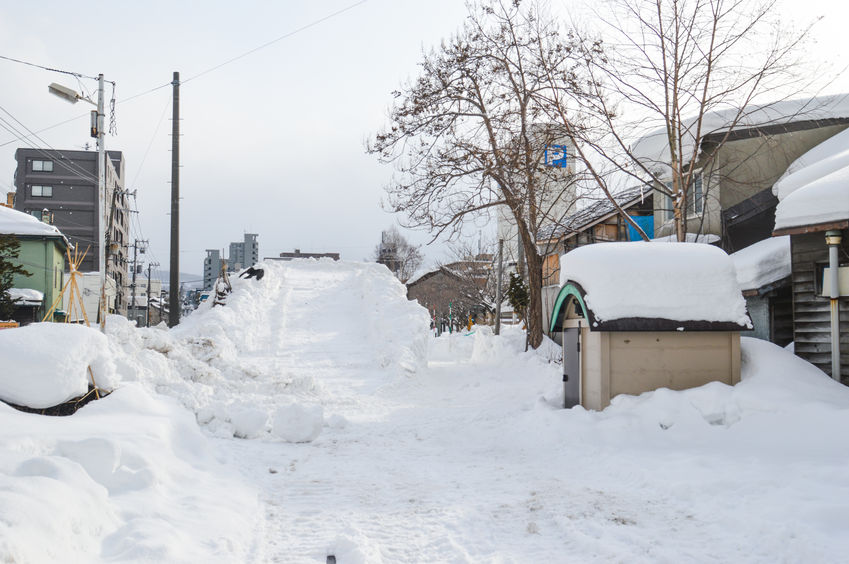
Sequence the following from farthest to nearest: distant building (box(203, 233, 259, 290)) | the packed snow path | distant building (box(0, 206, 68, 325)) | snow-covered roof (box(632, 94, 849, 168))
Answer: distant building (box(203, 233, 259, 290))
distant building (box(0, 206, 68, 325))
snow-covered roof (box(632, 94, 849, 168))
the packed snow path

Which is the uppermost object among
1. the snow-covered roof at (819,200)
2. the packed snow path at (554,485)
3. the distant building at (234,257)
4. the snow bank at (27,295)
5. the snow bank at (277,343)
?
the distant building at (234,257)

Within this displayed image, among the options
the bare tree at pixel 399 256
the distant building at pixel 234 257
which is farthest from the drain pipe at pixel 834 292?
the distant building at pixel 234 257

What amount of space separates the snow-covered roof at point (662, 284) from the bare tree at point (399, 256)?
56.6m

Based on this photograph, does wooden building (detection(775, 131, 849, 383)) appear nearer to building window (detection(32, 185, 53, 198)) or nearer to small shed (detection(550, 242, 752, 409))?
small shed (detection(550, 242, 752, 409))

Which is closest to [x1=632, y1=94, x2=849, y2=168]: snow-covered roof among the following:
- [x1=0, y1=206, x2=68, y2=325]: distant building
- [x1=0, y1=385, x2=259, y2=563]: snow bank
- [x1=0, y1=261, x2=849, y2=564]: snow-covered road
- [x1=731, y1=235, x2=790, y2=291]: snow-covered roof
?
[x1=731, y1=235, x2=790, y2=291]: snow-covered roof

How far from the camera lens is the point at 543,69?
17.2m

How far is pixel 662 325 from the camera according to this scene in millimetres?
9281

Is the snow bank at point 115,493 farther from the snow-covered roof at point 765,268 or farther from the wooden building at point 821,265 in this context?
the snow-covered roof at point 765,268

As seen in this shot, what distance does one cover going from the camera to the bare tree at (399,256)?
69438 mm

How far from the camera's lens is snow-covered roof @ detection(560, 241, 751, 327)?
9430mm

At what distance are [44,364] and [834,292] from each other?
11.2 metres

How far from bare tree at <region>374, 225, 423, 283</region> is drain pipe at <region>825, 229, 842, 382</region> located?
57.1m

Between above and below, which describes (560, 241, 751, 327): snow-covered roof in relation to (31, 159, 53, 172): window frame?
below

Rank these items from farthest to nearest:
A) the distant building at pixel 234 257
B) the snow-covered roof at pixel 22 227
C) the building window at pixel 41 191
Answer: the distant building at pixel 234 257
the building window at pixel 41 191
the snow-covered roof at pixel 22 227
